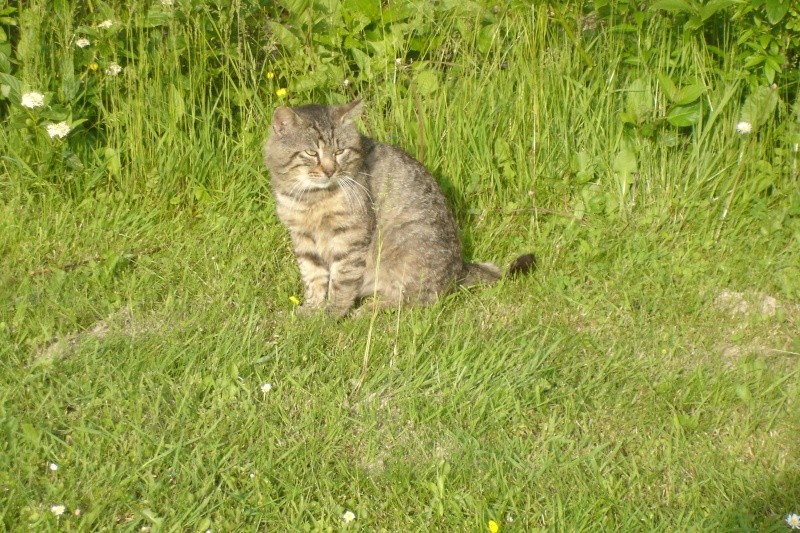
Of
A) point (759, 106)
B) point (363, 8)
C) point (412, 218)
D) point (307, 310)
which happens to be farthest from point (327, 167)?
point (759, 106)

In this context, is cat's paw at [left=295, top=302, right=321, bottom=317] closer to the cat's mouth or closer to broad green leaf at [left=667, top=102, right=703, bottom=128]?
the cat's mouth

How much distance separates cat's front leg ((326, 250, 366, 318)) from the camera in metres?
4.59

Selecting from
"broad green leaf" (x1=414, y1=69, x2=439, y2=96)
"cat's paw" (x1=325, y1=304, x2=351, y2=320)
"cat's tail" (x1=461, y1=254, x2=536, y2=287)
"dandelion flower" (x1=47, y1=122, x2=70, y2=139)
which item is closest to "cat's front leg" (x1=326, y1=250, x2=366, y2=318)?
"cat's paw" (x1=325, y1=304, x2=351, y2=320)

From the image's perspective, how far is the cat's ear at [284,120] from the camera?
4.46m

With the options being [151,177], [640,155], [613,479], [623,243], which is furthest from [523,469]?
[151,177]

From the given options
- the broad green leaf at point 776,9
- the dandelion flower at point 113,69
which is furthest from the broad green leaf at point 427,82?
the broad green leaf at point 776,9

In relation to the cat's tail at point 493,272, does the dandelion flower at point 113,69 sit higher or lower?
higher

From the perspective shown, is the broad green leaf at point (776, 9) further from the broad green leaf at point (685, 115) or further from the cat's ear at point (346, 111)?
the cat's ear at point (346, 111)

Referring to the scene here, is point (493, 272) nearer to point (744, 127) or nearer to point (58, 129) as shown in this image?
point (744, 127)

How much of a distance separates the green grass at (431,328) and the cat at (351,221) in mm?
190

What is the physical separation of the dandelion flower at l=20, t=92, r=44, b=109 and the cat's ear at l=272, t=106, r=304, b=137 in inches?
49.4

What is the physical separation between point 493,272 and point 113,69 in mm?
2327

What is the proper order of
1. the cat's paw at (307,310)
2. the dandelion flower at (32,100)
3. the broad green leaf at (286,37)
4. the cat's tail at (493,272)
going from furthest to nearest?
the broad green leaf at (286,37) → the dandelion flower at (32,100) → the cat's tail at (493,272) → the cat's paw at (307,310)

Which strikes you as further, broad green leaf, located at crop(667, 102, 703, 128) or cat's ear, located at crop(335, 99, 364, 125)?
broad green leaf, located at crop(667, 102, 703, 128)
